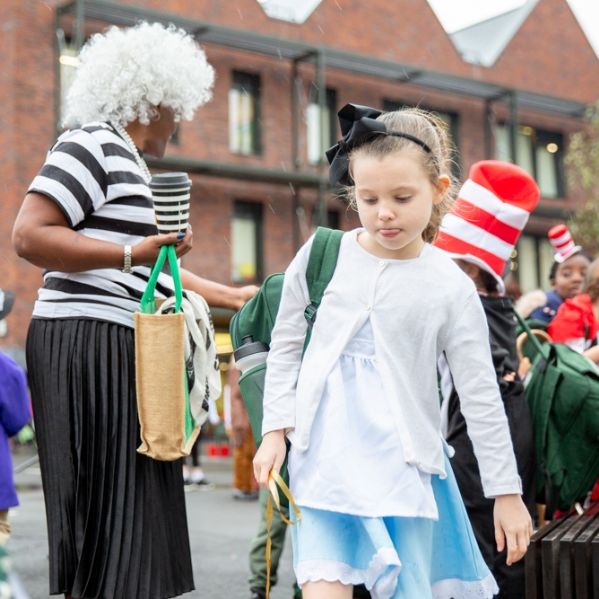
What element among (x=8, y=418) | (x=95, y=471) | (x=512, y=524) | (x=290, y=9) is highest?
(x=290, y=9)

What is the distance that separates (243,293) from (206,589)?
8.32 feet

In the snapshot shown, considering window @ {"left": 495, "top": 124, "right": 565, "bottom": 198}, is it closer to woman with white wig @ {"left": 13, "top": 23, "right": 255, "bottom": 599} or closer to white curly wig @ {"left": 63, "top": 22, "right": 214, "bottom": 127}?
white curly wig @ {"left": 63, "top": 22, "right": 214, "bottom": 127}

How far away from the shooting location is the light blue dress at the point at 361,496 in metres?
2.69

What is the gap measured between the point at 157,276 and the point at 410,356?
2.96ft

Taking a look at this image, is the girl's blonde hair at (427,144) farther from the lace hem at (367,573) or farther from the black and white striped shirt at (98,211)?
the lace hem at (367,573)

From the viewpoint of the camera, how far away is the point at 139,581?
11.0ft

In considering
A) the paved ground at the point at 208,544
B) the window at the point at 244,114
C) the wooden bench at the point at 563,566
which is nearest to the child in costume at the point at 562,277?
the paved ground at the point at 208,544

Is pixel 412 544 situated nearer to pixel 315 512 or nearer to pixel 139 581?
pixel 315 512

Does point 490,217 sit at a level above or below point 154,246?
above

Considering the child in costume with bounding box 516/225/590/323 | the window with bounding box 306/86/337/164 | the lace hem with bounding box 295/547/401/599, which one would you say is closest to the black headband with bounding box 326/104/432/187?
the lace hem with bounding box 295/547/401/599

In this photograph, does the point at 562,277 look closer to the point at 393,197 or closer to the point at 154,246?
the point at 154,246

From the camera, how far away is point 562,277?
742 centimetres

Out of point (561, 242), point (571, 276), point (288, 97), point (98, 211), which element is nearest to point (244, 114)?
point (288, 97)

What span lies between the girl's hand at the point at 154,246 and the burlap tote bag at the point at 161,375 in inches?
1.2
